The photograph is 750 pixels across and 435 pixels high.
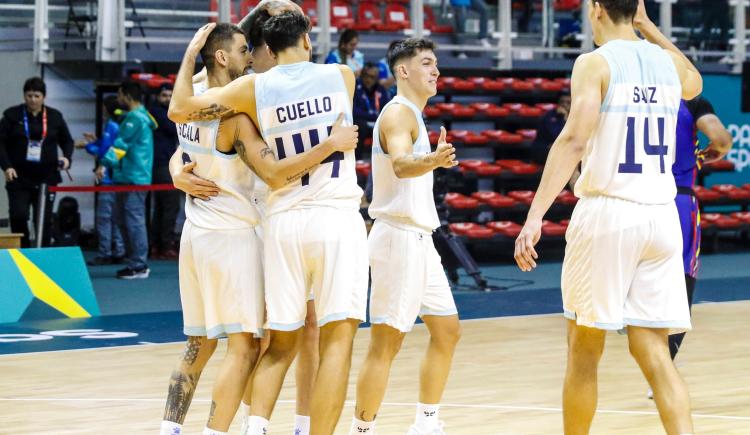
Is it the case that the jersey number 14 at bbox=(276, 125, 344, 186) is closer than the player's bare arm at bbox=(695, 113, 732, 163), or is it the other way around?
the jersey number 14 at bbox=(276, 125, 344, 186)

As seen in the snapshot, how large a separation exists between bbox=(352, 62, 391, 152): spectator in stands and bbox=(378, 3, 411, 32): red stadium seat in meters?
3.10

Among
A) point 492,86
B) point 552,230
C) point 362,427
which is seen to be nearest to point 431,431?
point 362,427

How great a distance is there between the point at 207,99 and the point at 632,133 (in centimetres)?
169

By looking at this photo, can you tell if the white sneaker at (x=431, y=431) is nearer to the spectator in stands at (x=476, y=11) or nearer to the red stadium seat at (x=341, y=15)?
the red stadium seat at (x=341, y=15)

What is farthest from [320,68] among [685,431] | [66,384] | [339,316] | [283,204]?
[66,384]

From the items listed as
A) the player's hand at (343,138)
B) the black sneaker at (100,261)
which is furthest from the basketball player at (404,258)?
the black sneaker at (100,261)

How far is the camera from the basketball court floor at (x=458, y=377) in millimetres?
6773

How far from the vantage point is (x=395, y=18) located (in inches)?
701

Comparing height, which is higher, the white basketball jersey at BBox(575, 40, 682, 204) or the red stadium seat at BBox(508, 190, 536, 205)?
the white basketball jersey at BBox(575, 40, 682, 204)

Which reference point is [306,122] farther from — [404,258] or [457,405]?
[457,405]

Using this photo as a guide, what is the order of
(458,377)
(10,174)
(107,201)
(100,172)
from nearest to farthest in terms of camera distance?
1. (458,377)
2. (10,174)
3. (100,172)
4. (107,201)

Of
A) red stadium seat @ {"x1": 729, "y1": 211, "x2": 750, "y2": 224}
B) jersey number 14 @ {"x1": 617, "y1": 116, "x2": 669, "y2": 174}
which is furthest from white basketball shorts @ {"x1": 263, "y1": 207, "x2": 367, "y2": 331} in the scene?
red stadium seat @ {"x1": 729, "y1": 211, "x2": 750, "y2": 224}

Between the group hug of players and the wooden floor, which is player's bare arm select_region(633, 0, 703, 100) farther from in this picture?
the wooden floor

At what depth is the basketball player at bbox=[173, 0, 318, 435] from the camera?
225 inches
